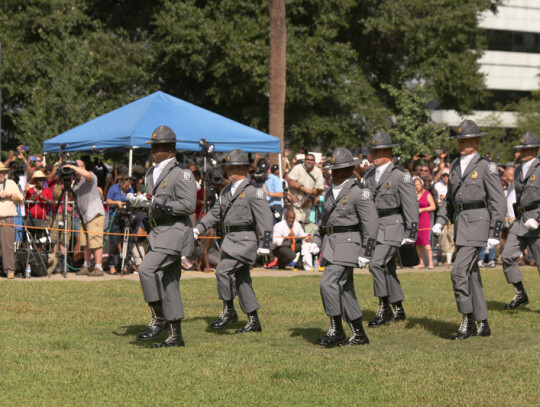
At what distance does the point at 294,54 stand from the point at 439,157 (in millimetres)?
9387

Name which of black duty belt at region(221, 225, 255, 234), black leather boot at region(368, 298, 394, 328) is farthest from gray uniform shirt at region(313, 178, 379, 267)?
black leather boot at region(368, 298, 394, 328)

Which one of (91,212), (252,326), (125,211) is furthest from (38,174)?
(252,326)

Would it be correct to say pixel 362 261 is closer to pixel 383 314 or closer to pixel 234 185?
pixel 234 185

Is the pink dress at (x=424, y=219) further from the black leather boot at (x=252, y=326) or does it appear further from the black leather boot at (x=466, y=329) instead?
the black leather boot at (x=252, y=326)

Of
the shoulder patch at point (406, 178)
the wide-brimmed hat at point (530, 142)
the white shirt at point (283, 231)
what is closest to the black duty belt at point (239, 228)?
the shoulder patch at point (406, 178)

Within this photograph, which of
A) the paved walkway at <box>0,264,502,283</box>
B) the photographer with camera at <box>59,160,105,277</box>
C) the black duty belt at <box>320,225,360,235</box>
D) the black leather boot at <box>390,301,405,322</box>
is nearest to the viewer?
the black duty belt at <box>320,225,360,235</box>

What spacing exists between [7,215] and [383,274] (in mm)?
7902

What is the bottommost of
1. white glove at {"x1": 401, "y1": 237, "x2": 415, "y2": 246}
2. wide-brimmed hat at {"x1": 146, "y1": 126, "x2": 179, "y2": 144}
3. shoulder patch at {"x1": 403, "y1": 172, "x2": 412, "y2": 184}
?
white glove at {"x1": 401, "y1": 237, "x2": 415, "y2": 246}

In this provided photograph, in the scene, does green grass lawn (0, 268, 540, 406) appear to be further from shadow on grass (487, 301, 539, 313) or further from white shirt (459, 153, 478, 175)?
white shirt (459, 153, 478, 175)

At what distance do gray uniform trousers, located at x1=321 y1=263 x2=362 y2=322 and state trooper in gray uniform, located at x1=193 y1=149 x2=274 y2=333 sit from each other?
1210 millimetres

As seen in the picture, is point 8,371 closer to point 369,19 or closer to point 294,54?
point 294,54

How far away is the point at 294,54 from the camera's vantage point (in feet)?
101

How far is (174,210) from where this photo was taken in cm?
967

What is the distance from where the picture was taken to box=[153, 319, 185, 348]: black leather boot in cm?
A: 979
